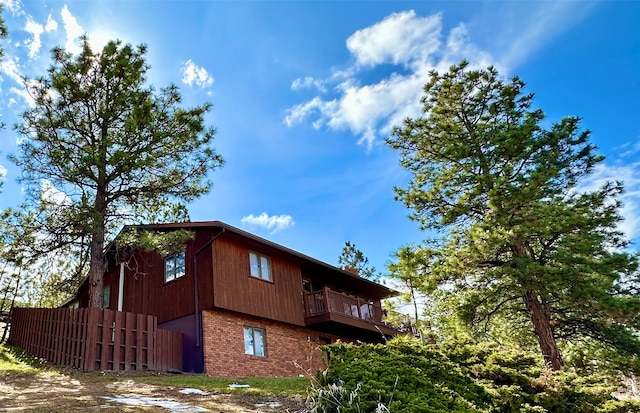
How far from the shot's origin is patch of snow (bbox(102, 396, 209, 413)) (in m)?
5.80

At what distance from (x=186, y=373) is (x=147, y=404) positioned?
7028 mm

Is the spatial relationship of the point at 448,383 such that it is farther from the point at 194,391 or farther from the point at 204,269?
the point at 204,269

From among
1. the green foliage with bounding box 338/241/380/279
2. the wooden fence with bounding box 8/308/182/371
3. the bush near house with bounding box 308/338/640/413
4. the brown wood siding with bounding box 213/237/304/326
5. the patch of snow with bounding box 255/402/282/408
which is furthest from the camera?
the green foliage with bounding box 338/241/380/279

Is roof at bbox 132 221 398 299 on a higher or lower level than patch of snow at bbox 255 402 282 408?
higher

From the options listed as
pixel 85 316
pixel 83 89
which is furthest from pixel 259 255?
pixel 83 89

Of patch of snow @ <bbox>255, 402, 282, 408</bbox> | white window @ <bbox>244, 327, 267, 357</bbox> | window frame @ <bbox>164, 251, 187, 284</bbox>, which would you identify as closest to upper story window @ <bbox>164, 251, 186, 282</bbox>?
window frame @ <bbox>164, 251, 187, 284</bbox>

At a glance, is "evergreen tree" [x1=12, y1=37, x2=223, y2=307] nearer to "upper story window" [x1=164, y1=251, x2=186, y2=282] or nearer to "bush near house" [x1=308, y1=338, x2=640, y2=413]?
"upper story window" [x1=164, y1=251, x2=186, y2=282]

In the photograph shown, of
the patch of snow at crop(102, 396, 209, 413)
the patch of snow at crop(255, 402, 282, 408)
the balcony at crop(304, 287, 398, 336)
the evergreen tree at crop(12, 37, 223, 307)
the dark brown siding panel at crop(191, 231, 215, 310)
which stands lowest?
the patch of snow at crop(255, 402, 282, 408)

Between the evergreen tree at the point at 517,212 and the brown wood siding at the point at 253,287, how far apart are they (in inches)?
221

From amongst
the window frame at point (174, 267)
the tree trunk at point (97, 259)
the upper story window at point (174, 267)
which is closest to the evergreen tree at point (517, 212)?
the window frame at point (174, 267)

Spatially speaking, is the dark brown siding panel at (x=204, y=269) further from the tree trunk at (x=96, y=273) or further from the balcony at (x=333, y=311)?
the balcony at (x=333, y=311)

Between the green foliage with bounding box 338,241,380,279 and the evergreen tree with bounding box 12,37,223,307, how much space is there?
2517 cm

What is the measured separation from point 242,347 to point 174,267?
3.85 m

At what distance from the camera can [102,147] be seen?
12.9 m
